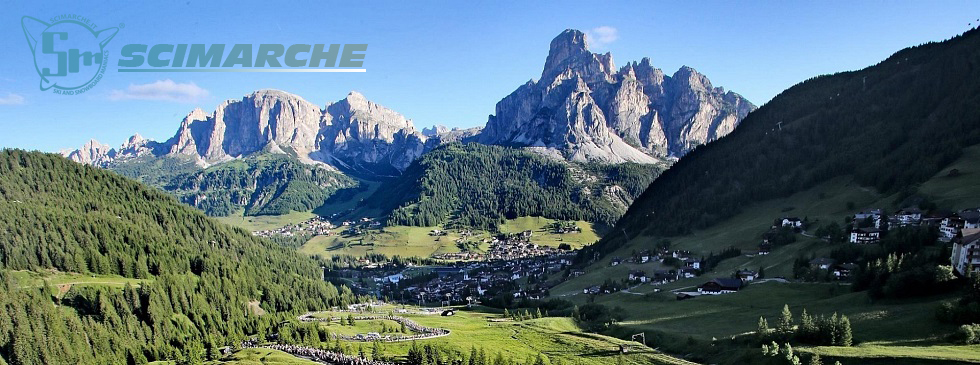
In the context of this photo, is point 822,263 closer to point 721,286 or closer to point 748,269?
point 748,269

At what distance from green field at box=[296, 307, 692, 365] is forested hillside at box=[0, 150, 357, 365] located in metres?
34.1

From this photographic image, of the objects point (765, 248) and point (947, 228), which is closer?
point (947, 228)

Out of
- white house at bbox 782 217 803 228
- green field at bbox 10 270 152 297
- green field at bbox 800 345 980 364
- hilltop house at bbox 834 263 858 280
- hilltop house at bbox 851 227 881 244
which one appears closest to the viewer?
green field at bbox 800 345 980 364

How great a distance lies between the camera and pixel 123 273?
12800 centimetres

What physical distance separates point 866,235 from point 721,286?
34.0 m

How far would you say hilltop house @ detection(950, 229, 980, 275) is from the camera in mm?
74688

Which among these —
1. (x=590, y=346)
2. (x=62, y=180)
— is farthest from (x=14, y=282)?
(x=590, y=346)

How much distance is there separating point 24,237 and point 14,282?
2014 centimetres

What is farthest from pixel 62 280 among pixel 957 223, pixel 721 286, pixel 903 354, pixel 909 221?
pixel 909 221

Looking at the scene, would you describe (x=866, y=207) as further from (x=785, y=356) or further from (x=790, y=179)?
(x=785, y=356)

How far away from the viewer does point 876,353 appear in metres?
56.8

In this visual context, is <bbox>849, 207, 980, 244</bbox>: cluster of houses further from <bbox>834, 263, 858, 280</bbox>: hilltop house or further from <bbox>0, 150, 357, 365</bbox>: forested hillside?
<bbox>0, 150, 357, 365</bbox>: forested hillside

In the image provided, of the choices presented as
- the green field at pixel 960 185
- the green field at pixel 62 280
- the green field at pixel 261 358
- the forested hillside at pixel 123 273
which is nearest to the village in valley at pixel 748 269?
the green field at pixel 960 185

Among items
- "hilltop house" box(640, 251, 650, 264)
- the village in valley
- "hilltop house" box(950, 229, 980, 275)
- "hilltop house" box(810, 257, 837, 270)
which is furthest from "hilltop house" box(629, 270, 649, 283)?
"hilltop house" box(950, 229, 980, 275)
